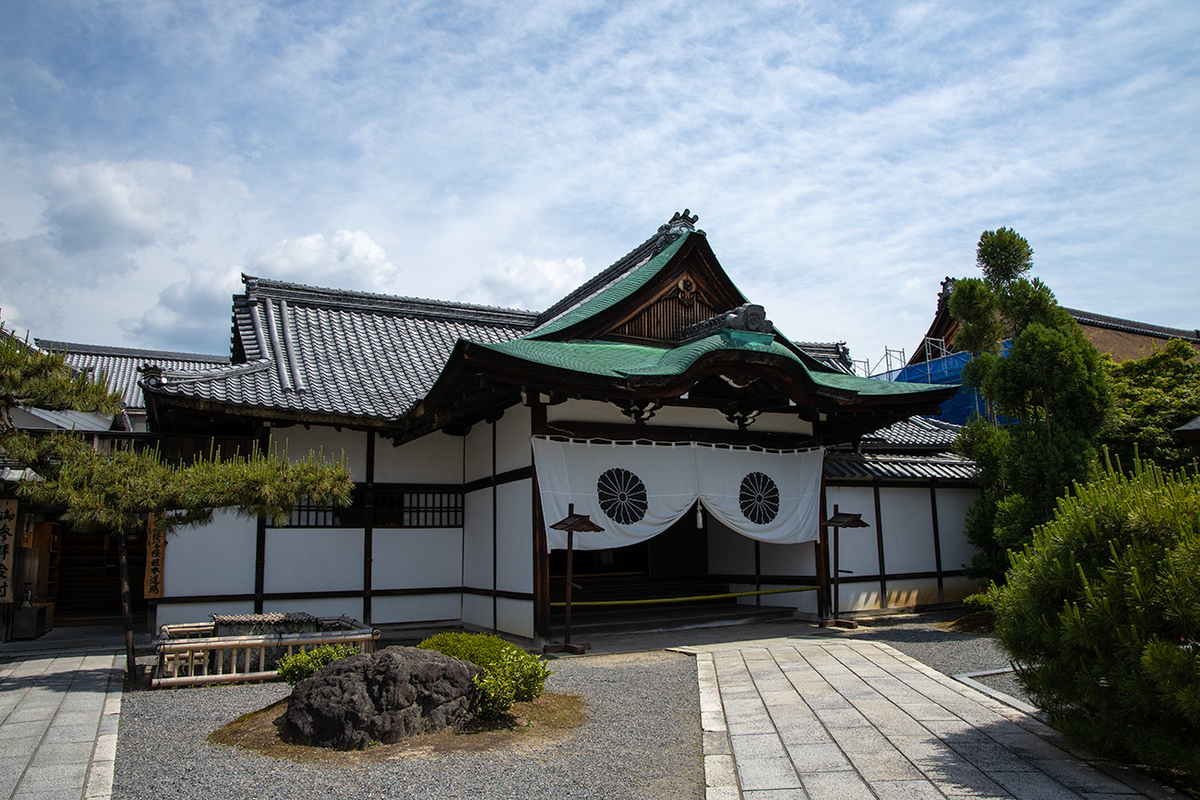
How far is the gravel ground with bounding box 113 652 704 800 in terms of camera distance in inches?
192

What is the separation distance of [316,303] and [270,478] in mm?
7995

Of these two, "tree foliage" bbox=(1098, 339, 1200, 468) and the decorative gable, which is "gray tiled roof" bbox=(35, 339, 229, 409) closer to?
the decorative gable

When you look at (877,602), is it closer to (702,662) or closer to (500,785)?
(702,662)

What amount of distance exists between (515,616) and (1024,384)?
8.30m

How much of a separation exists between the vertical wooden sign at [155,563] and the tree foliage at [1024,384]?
1219 centimetres

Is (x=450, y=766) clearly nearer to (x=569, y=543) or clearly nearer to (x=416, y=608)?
(x=569, y=543)

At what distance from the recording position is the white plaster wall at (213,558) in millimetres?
11203

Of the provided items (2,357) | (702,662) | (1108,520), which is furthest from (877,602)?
(2,357)

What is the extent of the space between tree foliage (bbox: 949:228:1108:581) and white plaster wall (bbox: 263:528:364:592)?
9.89 m

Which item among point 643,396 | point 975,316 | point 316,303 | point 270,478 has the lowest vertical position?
point 270,478

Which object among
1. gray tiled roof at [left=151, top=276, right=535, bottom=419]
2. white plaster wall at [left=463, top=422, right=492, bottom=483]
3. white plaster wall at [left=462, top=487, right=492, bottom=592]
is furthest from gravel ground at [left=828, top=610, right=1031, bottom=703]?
gray tiled roof at [left=151, top=276, right=535, bottom=419]

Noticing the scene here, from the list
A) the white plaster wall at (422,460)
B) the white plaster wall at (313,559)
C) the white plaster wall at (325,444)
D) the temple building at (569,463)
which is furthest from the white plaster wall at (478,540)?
the white plaster wall at (325,444)

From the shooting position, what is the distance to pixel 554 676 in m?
8.64

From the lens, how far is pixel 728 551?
15.4 metres
